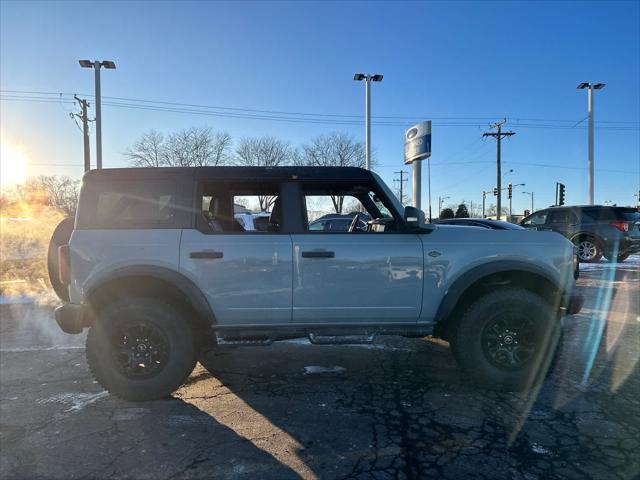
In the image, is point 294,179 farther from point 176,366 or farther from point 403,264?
point 176,366

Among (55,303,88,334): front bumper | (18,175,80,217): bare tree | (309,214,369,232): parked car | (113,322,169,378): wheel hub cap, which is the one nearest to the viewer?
(55,303,88,334): front bumper

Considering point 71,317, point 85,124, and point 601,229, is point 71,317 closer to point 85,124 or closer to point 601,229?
point 601,229

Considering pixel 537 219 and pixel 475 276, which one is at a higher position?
pixel 537 219

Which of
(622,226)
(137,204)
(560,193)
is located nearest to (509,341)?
(137,204)

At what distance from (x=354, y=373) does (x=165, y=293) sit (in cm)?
203

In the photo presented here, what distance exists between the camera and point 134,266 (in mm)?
3430

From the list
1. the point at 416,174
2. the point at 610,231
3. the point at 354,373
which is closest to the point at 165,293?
the point at 354,373

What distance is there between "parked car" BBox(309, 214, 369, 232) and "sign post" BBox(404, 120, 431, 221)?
246 cm

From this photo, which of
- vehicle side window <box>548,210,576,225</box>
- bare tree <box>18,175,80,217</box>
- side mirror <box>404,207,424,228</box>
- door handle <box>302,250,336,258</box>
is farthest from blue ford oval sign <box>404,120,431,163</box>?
bare tree <box>18,175,80,217</box>

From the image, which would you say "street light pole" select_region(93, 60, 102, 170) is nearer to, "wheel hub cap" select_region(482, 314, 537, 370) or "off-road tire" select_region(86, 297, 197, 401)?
"off-road tire" select_region(86, 297, 197, 401)

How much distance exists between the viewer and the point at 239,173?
12.1 ft

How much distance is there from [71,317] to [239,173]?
1881mm

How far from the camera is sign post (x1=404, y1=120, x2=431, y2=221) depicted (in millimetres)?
8742

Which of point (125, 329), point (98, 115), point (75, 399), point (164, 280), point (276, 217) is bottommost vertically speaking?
point (75, 399)
